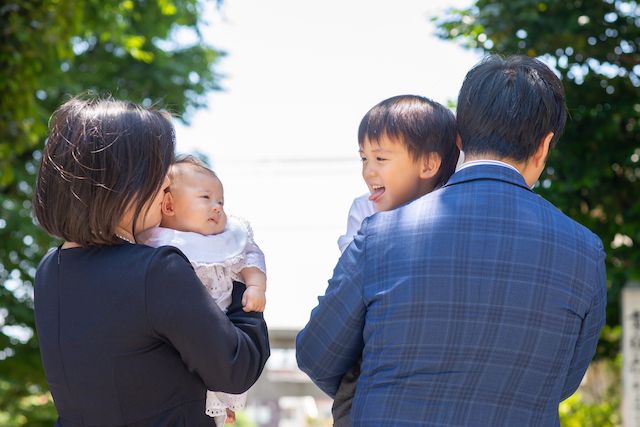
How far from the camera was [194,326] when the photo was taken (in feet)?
4.32

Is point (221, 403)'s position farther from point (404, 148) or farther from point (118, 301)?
point (404, 148)

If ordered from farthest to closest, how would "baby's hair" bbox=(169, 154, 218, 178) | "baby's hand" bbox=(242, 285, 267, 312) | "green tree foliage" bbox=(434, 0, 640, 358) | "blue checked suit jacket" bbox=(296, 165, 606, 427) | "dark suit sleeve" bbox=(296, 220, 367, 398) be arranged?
"green tree foliage" bbox=(434, 0, 640, 358)
"baby's hair" bbox=(169, 154, 218, 178)
"baby's hand" bbox=(242, 285, 267, 312)
"dark suit sleeve" bbox=(296, 220, 367, 398)
"blue checked suit jacket" bbox=(296, 165, 606, 427)

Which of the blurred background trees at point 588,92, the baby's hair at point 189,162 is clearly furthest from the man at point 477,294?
the blurred background trees at point 588,92

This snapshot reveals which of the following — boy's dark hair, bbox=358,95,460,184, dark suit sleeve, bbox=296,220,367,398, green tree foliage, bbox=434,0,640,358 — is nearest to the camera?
dark suit sleeve, bbox=296,220,367,398

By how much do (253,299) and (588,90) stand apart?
3750mm

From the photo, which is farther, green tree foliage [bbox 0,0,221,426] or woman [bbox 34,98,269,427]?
green tree foliage [bbox 0,0,221,426]

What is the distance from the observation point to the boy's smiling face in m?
1.75

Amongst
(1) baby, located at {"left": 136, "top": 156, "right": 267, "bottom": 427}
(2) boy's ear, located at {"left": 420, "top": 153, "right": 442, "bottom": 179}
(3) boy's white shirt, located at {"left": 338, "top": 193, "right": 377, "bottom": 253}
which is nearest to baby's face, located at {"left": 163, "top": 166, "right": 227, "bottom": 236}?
(1) baby, located at {"left": 136, "top": 156, "right": 267, "bottom": 427}

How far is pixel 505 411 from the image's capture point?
4.20 ft

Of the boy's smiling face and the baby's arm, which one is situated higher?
the boy's smiling face

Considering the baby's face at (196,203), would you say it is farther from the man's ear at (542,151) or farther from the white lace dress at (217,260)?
the man's ear at (542,151)

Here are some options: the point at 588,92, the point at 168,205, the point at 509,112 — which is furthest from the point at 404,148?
the point at 588,92

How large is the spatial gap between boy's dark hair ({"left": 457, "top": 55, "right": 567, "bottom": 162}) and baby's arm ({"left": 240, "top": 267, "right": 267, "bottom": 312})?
0.66 m

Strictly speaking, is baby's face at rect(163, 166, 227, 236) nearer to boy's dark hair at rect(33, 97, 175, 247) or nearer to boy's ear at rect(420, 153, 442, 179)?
boy's dark hair at rect(33, 97, 175, 247)
